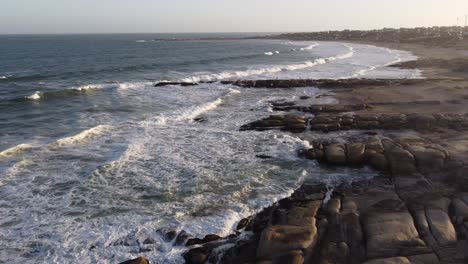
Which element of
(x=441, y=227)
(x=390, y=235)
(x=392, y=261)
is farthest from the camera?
(x=441, y=227)

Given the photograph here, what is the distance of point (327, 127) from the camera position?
2034cm

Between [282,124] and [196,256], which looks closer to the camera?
[196,256]

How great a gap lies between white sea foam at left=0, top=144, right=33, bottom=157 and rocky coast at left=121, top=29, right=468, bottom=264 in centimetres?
986

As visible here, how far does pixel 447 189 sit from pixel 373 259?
15.6ft

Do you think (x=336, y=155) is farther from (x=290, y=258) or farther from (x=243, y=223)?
(x=290, y=258)

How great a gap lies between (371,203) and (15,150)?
14.1 meters

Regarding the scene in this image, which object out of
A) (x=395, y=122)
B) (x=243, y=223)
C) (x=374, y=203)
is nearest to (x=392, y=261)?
(x=374, y=203)

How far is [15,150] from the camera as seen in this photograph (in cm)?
1836

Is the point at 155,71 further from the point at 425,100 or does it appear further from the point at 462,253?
the point at 462,253

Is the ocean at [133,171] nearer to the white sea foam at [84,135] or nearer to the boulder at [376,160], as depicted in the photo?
the white sea foam at [84,135]

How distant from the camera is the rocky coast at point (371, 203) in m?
9.45

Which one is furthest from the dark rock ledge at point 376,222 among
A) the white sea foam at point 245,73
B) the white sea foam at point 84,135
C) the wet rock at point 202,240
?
the white sea foam at point 245,73

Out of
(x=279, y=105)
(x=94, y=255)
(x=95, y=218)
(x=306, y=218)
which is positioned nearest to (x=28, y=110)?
(x=279, y=105)

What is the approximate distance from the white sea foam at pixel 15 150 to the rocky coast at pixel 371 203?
32.4 ft
